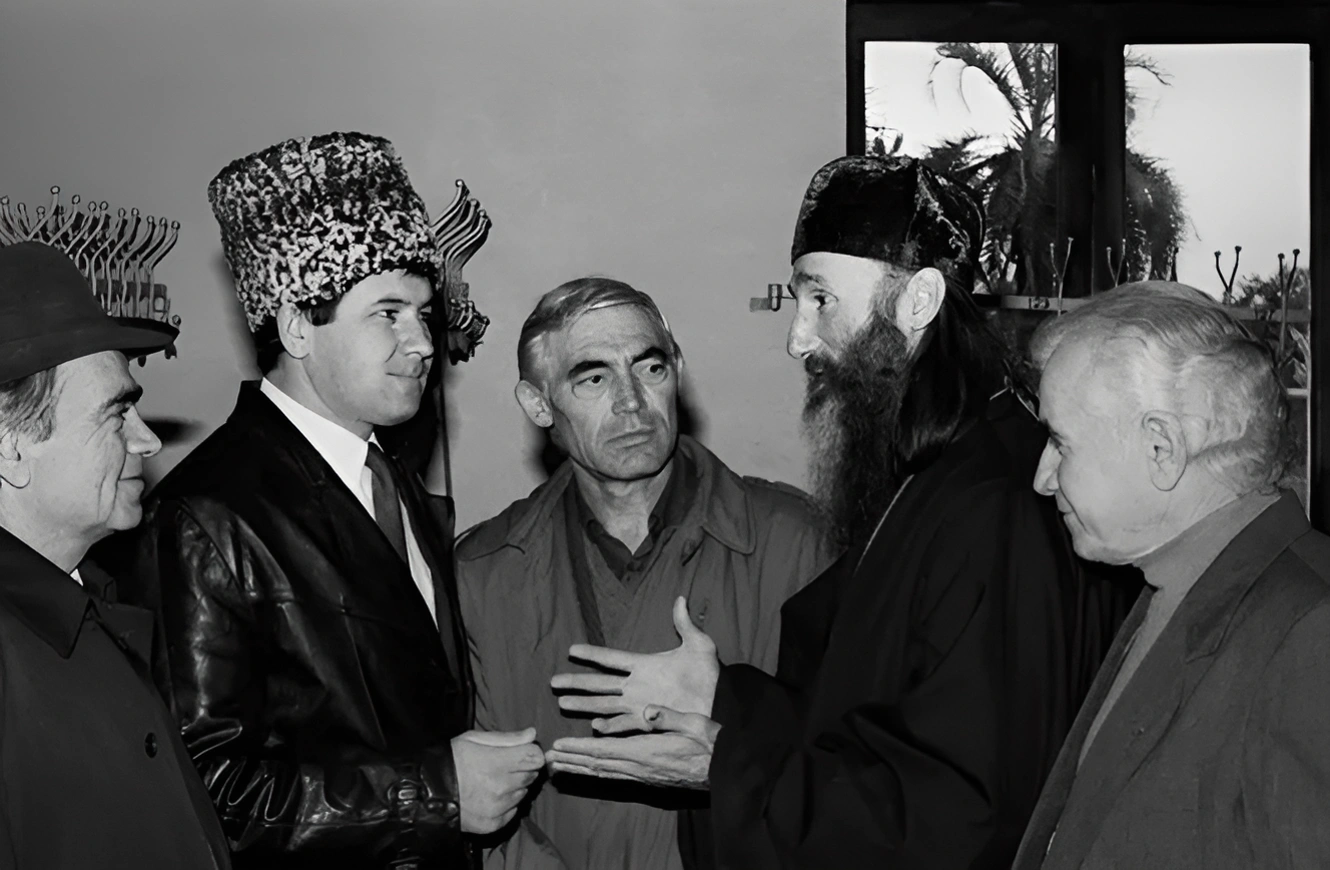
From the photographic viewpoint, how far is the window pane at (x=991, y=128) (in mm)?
5117

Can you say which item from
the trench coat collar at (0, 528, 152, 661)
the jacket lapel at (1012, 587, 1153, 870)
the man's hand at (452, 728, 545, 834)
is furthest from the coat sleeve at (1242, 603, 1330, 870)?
the trench coat collar at (0, 528, 152, 661)

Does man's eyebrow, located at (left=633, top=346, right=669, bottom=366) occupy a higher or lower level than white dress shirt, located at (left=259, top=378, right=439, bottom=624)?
higher

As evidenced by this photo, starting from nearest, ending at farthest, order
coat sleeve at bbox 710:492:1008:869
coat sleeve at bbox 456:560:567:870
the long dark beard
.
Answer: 1. coat sleeve at bbox 710:492:1008:869
2. the long dark beard
3. coat sleeve at bbox 456:560:567:870

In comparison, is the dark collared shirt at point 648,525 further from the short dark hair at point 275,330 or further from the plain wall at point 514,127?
the plain wall at point 514,127

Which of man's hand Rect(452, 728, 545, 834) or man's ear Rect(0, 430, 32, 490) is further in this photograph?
man's hand Rect(452, 728, 545, 834)

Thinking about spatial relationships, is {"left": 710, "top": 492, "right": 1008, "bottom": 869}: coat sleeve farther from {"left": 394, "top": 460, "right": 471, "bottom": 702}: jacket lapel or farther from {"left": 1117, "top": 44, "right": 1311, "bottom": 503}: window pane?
{"left": 1117, "top": 44, "right": 1311, "bottom": 503}: window pane

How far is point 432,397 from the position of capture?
16.3ft

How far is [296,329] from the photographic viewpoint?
3184mm

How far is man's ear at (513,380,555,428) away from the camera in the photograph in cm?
369

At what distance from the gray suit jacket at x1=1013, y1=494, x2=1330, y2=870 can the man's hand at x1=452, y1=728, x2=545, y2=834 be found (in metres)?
1.10

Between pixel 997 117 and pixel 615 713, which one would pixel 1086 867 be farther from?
pixel 997 117

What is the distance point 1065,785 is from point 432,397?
2934 mm

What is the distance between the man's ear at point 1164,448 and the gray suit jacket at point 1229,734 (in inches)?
5.3

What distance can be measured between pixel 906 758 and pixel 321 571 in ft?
3.91
